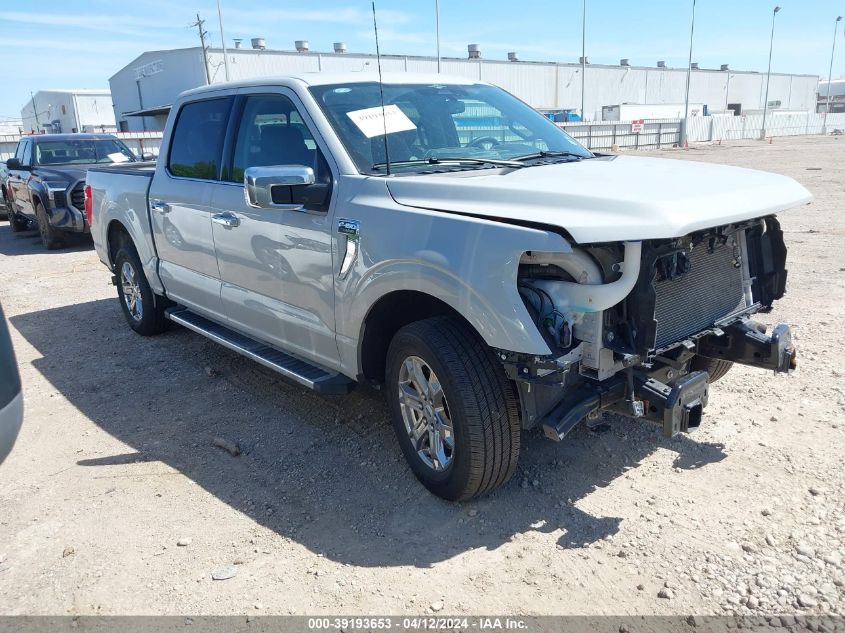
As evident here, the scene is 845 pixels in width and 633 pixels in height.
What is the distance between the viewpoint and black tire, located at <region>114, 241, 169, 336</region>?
246 inches

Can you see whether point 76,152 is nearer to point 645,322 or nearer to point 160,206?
point 160,206

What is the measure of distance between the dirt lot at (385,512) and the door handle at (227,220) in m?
1.26

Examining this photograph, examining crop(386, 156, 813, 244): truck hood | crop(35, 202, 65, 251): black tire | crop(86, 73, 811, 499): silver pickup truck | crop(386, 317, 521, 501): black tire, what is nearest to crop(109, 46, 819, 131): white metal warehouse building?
crop(35, 202, 65, 251): black tire

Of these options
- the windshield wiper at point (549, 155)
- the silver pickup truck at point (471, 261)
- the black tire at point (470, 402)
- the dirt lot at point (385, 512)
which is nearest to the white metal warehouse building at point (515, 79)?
the silver pickup truck at point (471, 261)

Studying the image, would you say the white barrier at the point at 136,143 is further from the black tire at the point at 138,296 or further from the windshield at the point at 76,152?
the black tire at the point at 138,296

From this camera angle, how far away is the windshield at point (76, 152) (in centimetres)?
1252

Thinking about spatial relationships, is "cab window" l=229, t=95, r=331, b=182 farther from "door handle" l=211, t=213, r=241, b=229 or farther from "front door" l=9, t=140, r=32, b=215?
"front door" l=9, t=140, r=32, b=215

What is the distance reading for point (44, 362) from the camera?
601 cm

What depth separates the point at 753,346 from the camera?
Result: 347 centimetres

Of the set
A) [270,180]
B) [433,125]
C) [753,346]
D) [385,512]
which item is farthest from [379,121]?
[753,346]

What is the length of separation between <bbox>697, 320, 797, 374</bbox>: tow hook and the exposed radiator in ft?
0.42

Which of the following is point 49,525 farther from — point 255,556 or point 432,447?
point 432,447

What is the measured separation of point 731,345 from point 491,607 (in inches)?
72.8

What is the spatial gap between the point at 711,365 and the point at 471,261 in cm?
195
